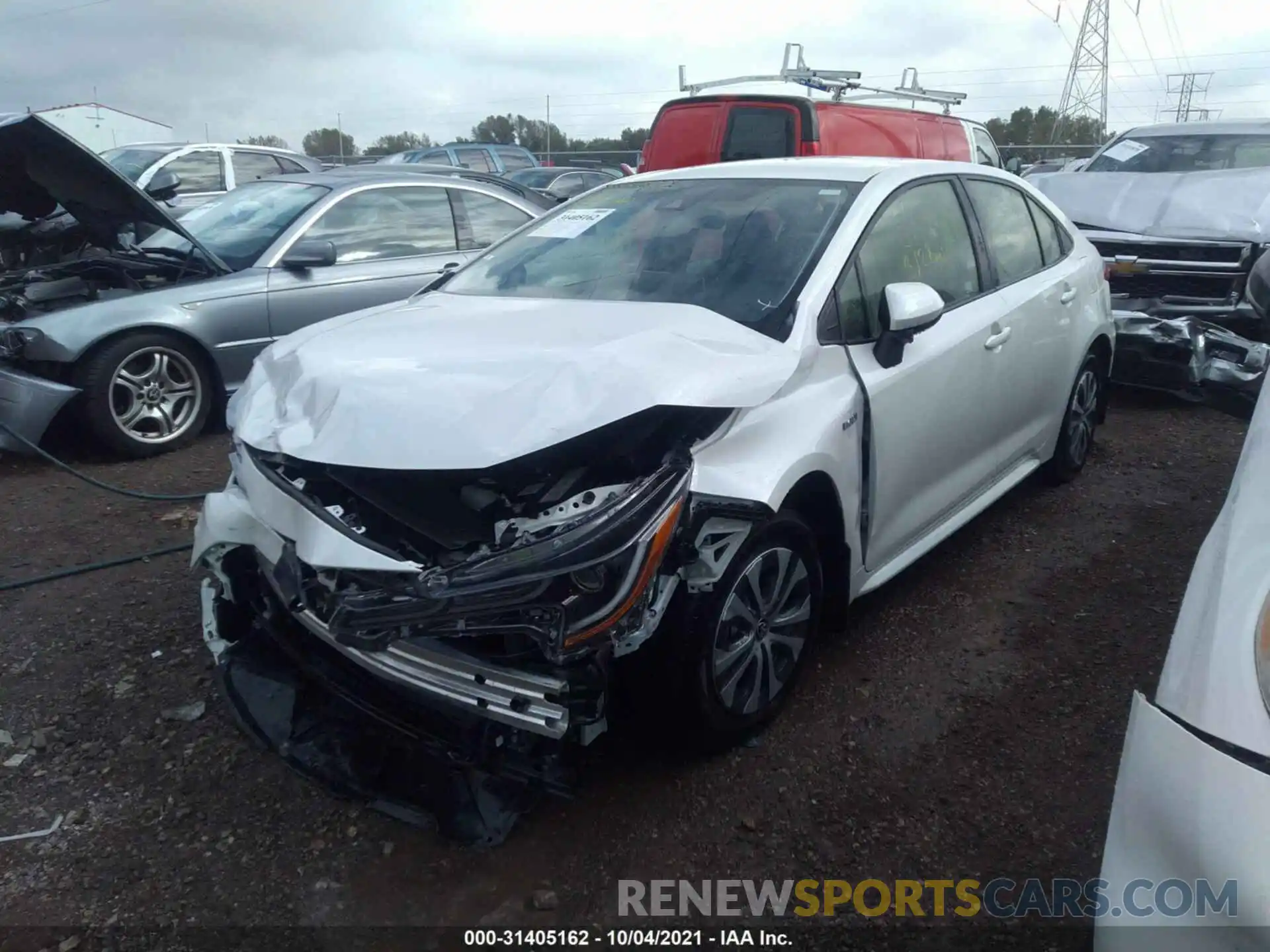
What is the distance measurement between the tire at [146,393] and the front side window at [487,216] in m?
1.97

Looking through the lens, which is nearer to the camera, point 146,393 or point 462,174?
point 146,393

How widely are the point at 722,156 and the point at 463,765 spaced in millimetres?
8518

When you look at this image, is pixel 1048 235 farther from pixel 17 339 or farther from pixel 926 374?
pixel 17 339

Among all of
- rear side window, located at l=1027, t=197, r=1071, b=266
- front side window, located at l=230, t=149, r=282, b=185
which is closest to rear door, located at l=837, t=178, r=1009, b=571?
rear side window, located at l=1027, t=197, r=1071, b=266

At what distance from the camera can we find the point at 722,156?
10000 mm

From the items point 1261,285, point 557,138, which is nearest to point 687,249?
point 1261,285

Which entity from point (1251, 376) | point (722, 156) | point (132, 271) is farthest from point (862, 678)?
point (722, 156)

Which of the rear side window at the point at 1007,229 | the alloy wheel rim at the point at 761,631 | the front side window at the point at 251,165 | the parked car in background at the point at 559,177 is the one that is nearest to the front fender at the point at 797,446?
the alloy wheel rim at the point at 761,631

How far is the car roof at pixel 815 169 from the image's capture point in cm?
370

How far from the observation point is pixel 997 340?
12.7 feet

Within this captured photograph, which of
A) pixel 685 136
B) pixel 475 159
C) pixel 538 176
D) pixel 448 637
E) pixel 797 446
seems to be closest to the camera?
pixel 448 637

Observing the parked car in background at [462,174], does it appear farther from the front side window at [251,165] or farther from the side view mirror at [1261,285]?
the front side window at [251,165]

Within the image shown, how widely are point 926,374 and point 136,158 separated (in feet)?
38.7

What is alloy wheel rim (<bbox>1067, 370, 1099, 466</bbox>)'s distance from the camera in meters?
4.90
